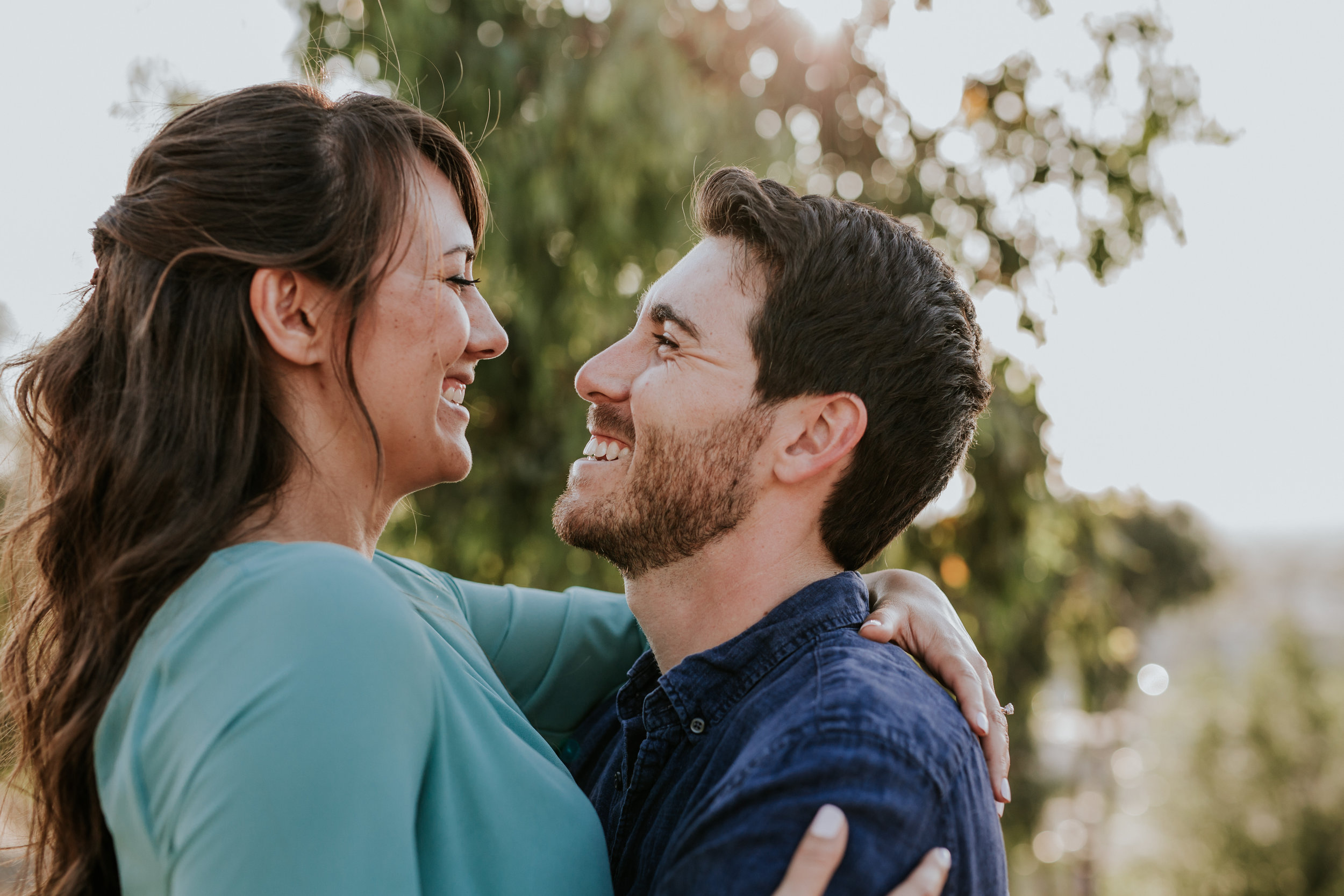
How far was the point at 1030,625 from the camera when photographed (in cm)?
524

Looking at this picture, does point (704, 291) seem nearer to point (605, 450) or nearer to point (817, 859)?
point (605, 450)

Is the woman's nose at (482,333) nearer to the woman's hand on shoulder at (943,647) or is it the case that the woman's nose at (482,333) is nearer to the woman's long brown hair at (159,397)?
the woman's long brown hair at (159,397)

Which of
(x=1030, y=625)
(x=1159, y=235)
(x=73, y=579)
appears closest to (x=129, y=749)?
(x=73, y=579)

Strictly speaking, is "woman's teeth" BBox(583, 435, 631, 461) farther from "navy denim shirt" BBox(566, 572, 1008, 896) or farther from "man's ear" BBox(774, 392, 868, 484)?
"navy denim shirt" BBox(566, 572, 1008, 896)

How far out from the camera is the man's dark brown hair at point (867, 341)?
1898 mm

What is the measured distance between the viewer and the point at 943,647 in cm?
175

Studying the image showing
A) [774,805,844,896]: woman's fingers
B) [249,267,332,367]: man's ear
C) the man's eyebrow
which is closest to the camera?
[774,805,844,896]: woman's fingers

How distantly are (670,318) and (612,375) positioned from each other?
17 cm

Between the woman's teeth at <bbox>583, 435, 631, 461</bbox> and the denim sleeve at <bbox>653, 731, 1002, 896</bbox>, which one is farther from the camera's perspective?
the woman's teeth at <bbox>583, 435, 631, 461</bbox>

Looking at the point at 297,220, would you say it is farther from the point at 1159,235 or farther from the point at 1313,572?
the point at 1313,572

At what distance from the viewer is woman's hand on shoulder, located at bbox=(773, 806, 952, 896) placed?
1.20 m

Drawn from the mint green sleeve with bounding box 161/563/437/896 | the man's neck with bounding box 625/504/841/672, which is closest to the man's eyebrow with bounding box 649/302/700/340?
the man's neck with bounding box 625/504/841/672

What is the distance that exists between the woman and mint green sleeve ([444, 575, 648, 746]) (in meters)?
0.23

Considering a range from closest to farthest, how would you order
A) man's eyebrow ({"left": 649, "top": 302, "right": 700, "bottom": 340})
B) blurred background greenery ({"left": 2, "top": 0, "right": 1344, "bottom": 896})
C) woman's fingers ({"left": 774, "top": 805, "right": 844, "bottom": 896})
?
1. woman's fingers ({"left": 774, "top": 805, "right": 844, "bottom": 896})
2. man's eyebrow ({"left": 649, "top": 302, "right": 700, "bottom": 340})
3. blurred background greenery ({"left": 2, "top": 0, "right": 1344, "bottom": 896})
